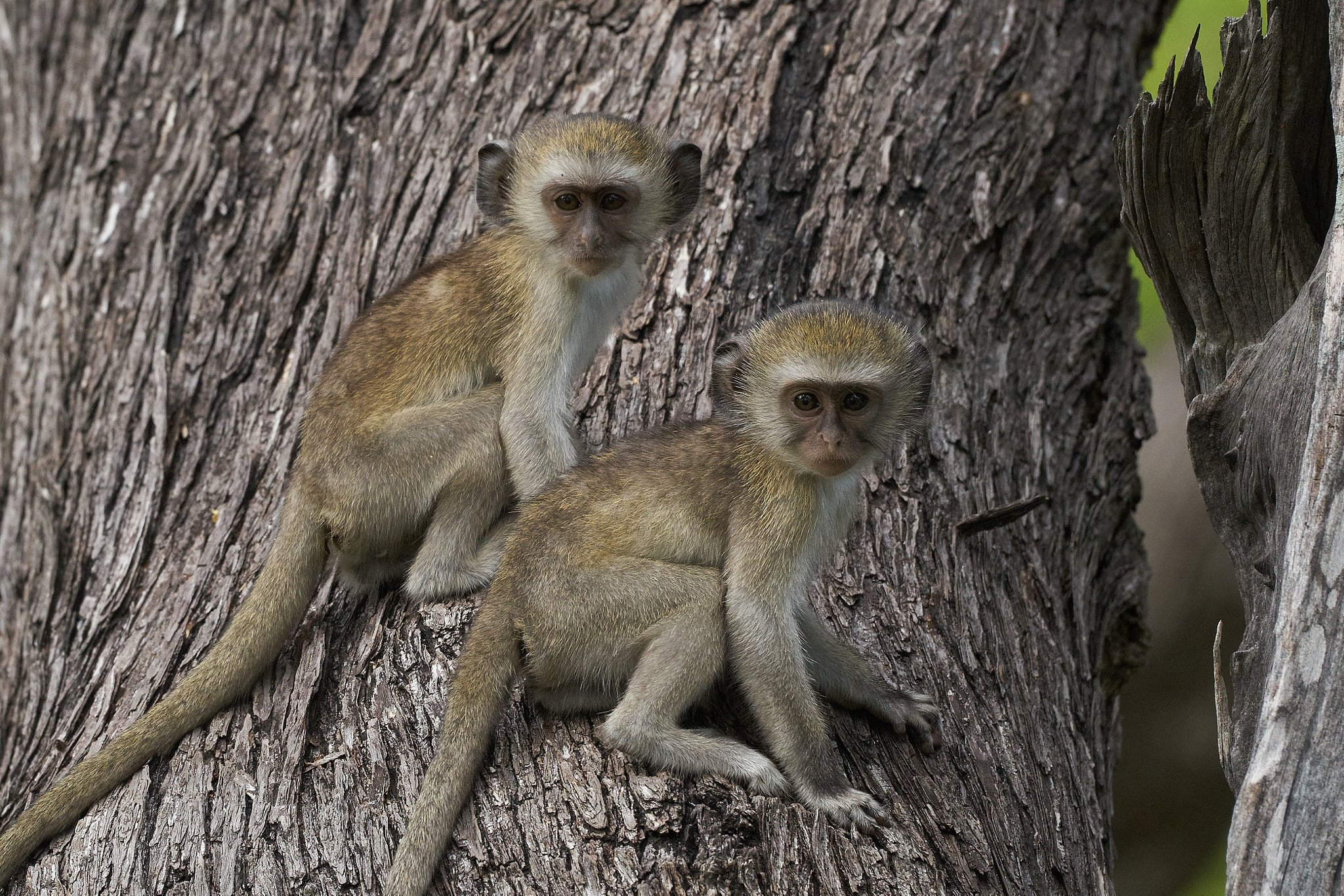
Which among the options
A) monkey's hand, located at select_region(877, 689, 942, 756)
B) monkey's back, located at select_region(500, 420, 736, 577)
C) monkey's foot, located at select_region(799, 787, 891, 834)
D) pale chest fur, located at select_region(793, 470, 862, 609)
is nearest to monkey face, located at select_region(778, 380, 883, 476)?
pale chest fur, located at select_region(793, 470, 862, 609)

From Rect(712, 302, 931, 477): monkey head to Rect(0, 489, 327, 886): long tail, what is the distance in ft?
5.61

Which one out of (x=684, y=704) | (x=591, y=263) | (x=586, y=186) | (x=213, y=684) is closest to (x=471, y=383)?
(x=591, y=263)

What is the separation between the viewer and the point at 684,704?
3811 mm

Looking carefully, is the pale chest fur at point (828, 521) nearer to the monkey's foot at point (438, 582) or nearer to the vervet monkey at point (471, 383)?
the vervet monkey at point (471, 383)

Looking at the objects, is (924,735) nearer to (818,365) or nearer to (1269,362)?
(818,365)

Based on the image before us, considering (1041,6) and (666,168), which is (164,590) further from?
(1041,6)

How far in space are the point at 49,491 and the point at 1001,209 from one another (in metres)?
5.14

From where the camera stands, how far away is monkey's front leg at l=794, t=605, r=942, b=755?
4219mm

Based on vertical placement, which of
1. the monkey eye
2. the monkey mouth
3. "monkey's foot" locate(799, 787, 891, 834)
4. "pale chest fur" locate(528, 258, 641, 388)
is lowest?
"monkey's foot" locate(799, 787, 891, 834)

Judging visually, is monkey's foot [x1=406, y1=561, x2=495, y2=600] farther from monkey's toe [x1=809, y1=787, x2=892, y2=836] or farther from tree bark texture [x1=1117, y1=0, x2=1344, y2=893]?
tree bark texture [x1=1117, y1=0, x2=1344, y2=893]

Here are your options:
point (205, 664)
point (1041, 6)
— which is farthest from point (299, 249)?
point (1041, 6)

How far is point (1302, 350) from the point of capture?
3477 mm

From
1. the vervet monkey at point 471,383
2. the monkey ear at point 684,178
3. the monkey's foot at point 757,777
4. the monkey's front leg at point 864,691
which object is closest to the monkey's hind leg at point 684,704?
the monkey's foot at point 757,777

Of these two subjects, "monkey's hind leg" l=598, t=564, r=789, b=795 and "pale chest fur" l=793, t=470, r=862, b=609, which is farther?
"pale chest fur" l=793, t=470, r=862, b=609
